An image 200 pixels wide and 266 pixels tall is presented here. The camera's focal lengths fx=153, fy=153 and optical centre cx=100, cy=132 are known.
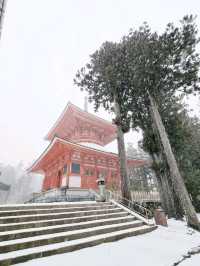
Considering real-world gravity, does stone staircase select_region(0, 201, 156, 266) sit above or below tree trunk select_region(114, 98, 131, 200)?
below

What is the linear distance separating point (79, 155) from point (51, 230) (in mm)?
10319

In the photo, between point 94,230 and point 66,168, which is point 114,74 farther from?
point 94,230

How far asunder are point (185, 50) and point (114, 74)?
4.53 meters

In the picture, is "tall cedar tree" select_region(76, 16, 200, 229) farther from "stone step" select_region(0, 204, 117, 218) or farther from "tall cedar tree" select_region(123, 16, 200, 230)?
"stone step" select_region(0, 204, 117, 218)

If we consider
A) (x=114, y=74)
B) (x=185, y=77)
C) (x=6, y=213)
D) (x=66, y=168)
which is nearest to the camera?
(x=6, y=213)

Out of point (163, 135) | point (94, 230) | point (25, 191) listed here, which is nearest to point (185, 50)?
point (163, 135)

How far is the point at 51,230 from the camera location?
155 inches

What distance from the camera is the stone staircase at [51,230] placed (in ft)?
9.97

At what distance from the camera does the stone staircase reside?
9.97 feet

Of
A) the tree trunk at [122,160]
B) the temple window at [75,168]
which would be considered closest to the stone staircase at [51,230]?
the tree trunk at [122,160]

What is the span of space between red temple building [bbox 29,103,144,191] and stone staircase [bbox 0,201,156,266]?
6318 mm

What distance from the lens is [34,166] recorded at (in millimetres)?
17266

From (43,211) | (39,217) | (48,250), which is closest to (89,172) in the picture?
(43,211)

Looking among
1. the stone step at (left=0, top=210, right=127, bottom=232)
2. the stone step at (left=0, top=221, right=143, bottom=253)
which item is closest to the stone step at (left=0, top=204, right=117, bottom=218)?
the stone step at (left=0, top=210, right=127, bottom=232)
